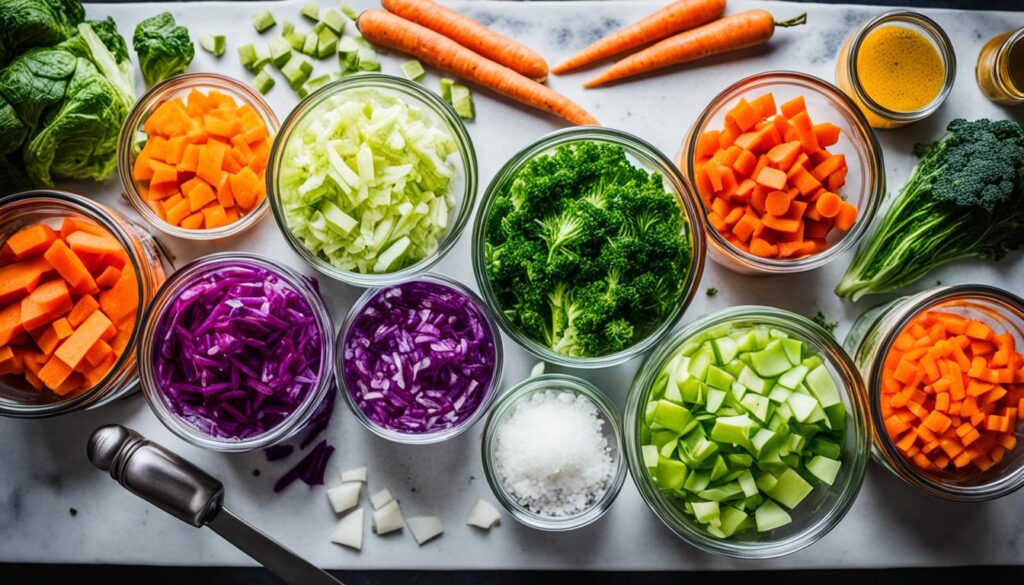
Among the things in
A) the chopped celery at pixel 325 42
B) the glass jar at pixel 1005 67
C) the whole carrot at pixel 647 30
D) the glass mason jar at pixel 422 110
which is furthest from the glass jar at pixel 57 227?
the glass jar at pixel 1005 67

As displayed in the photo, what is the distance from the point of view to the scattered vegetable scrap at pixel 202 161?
2.04 metres

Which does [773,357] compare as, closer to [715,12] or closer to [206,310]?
[715,12]

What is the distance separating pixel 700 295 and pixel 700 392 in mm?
499

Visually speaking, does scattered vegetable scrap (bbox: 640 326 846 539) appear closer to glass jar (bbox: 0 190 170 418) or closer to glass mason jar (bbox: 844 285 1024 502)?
glass mason jar (bbox: 844 285 1024 502)

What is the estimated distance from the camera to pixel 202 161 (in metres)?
2.03

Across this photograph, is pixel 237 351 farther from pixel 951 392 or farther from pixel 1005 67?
pixel 1005 67

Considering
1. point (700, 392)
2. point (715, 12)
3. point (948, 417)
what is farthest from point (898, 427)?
point (715, 12)

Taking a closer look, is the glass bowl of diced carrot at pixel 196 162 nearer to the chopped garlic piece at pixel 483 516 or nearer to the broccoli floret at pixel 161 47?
the broccoli floret at pixel 161 47

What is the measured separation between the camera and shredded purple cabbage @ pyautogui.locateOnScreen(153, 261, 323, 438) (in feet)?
6.40

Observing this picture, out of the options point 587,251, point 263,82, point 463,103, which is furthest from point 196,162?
point 587,251

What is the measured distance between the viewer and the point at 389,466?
2.23m

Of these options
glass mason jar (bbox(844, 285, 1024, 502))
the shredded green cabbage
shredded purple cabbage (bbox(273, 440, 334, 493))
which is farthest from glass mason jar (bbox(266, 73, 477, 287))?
glass mason jar (bbox(844, 285, 1024, 502))

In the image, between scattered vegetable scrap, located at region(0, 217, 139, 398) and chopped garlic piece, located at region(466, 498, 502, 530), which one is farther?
chopped garlic piece, located at region(466, 498, 502, 530)

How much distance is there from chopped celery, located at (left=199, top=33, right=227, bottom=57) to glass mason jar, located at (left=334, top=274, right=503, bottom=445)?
36.3 inches
